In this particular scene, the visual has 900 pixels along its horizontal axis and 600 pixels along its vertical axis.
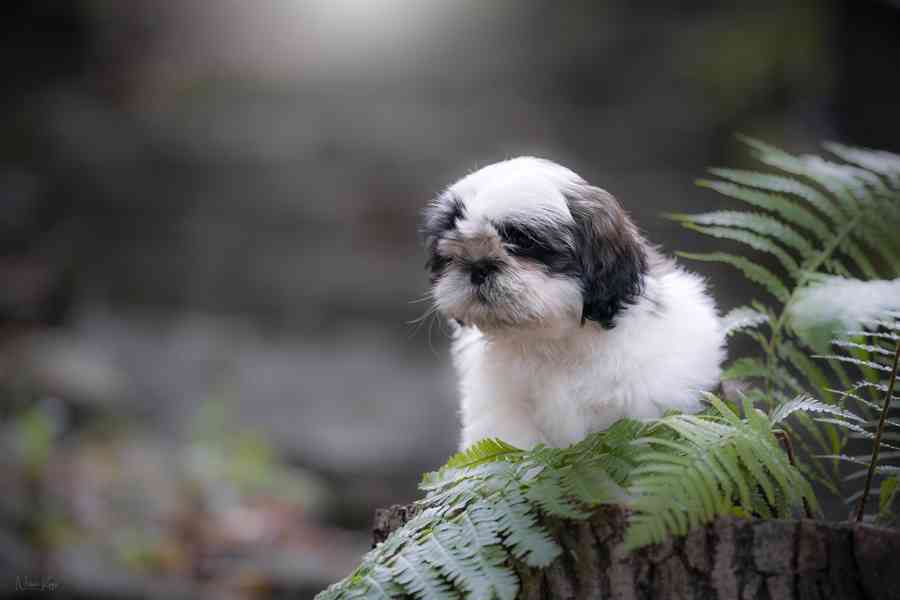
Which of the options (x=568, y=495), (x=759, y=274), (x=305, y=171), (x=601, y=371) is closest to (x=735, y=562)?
(x=568, y=495)

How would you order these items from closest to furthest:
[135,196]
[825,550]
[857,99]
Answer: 1. [825,550]
2. [857,99]
3. [135,196]

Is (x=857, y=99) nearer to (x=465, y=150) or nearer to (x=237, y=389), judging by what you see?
(x=465, y=150)

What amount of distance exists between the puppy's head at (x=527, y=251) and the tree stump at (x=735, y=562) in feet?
2.39

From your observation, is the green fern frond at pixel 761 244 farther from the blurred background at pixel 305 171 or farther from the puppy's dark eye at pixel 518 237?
the blurred background at pixel 305 171

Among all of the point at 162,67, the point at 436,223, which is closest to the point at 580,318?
the point at 436,223

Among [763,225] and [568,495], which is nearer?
[568,495]

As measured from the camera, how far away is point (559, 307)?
2.75m

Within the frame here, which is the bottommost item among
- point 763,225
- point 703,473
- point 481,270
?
point 703,473

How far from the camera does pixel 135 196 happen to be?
30.8 feet

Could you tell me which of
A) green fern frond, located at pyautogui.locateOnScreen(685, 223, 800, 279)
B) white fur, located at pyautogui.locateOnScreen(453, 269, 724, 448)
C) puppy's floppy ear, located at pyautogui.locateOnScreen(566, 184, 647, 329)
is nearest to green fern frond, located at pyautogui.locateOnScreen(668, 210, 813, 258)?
green fern frond, located at pyautogui.locateOnScreen(685, 223, 800, 279)

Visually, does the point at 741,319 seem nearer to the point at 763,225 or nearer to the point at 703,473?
the point at 763,225

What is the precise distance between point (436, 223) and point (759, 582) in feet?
4.64

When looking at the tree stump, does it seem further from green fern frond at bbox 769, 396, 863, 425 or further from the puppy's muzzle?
the puppy's muzzle

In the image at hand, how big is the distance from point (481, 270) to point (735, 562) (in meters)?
1.10
